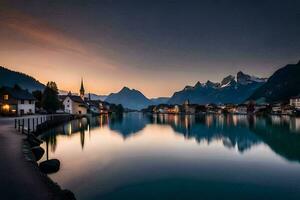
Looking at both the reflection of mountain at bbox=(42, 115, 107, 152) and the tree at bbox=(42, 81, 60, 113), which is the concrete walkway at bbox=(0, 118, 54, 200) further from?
the tree at bbox=(42, 81, 60, 113)

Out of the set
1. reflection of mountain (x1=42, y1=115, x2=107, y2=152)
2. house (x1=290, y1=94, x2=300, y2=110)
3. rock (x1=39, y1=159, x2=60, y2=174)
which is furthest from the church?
house (x1=290, y1=94, x2=300, y2=110)

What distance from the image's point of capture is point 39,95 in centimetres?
10969

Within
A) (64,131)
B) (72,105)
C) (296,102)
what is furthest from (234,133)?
(296,102)

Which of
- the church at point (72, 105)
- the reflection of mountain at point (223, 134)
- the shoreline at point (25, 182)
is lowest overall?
the reflection of mountain at point (223, 134)

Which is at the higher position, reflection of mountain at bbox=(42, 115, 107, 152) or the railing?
the railing

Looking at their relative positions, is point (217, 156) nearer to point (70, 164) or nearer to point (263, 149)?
point (263, 149)

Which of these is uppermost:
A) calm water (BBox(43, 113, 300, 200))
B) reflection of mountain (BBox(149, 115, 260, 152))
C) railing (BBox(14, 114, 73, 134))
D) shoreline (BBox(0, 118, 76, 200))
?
railing (BBox(14, 114, 73, 134))

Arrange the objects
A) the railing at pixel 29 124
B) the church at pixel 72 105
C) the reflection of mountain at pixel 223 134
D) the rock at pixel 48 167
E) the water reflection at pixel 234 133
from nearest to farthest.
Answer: the rock at pixel 48 167, the railing at pixel 29 124, the water reflection at pixel 234 133, the reflection of mountain at pixel 223 134, the church at pixel 72 105

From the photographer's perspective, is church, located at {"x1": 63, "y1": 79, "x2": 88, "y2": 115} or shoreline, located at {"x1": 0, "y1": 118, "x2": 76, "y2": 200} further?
church, located at {"x1": 63, "y1": 79, "x2": 88, "y2": 115}

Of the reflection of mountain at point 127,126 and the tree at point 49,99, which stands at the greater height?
the tree at point 49,99

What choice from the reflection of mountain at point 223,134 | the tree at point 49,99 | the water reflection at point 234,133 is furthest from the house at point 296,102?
the tree at point 49,99

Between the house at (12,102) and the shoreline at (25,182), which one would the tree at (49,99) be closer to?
the house at (12,102)

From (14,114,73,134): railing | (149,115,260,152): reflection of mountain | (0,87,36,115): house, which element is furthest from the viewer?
(0,87,36,115): house

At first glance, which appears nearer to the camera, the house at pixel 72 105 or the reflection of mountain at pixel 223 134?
the reflection of mountain at pixel 223 134
